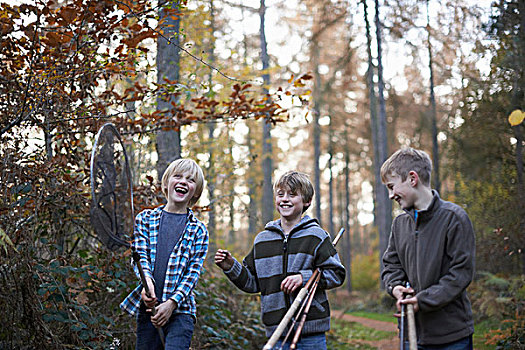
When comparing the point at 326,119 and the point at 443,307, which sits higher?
the point at 326,119

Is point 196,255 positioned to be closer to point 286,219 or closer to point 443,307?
point 286,219

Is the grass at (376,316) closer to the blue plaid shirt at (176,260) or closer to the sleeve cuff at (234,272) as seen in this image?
the sleeve cuff at (234,272)

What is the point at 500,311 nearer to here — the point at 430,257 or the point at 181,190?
the point at 430,257

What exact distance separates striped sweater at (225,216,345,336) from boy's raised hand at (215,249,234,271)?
0.04 meters

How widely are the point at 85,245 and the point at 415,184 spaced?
140 inches

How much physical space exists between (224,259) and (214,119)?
122 inches

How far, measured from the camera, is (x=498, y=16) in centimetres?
1009

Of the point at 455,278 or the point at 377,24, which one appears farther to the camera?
the point at 377,24

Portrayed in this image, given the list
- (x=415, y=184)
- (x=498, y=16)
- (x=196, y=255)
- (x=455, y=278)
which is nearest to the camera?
(x=455, y=278)

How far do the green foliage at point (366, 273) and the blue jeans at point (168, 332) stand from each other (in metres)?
19.1

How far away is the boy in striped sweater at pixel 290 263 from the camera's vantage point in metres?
3.30

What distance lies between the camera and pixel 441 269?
2.93 m

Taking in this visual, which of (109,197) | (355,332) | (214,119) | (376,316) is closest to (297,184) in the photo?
(109,197)

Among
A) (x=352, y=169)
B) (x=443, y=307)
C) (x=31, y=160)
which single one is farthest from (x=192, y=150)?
(x=352, y=169)
